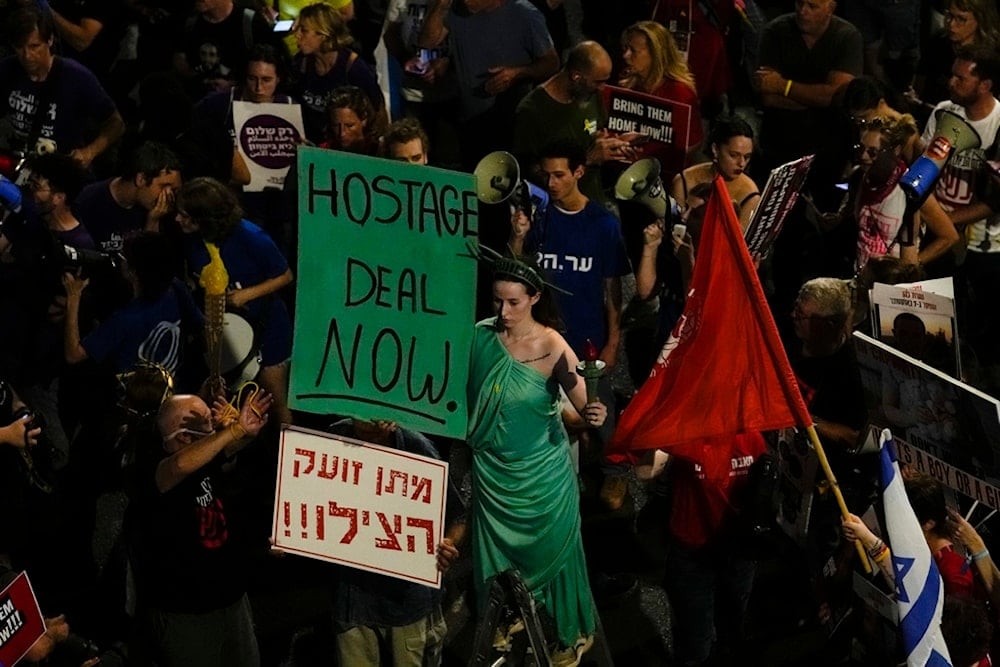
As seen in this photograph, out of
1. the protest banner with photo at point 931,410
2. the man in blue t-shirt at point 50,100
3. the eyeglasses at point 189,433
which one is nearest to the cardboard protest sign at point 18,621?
the eyeglasses at point 189,433

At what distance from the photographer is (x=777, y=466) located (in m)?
6.58

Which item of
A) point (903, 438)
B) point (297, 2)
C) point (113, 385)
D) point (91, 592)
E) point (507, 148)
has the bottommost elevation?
point (91, 592)

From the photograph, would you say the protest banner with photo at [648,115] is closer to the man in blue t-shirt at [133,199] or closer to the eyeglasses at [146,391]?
the man in blue t-shirt at [133,199]

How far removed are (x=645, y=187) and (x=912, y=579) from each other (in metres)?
2.94

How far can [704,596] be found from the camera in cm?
680

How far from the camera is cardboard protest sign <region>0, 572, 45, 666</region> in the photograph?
18.3ft

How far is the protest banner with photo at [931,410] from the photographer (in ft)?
18.9

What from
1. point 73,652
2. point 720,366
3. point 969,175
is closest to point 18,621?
point 73,652

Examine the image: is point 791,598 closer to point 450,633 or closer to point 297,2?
point 450,633

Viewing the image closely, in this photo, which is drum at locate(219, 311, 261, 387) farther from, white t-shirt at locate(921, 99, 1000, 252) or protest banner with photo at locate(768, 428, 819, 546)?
white t-shirt at locate(921, 99, 1000, 252)

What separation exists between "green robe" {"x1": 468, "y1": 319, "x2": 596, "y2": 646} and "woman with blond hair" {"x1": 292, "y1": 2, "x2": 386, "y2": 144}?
359 centimetres

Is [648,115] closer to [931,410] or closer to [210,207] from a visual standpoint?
[210,207]

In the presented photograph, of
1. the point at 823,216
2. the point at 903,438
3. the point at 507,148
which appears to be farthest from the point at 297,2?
the point at 903,438

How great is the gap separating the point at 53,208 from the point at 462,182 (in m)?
3.40
